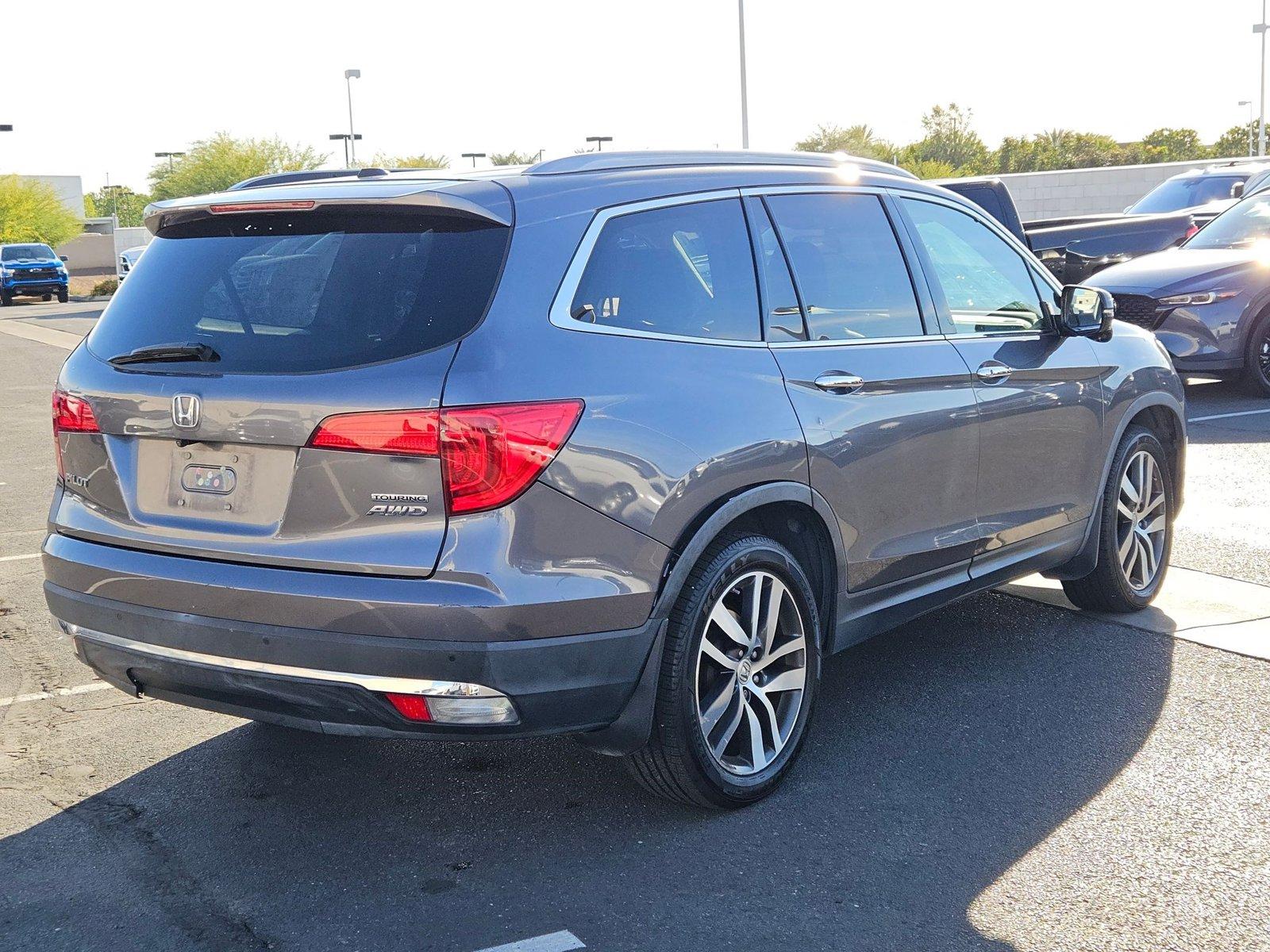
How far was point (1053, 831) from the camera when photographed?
398cm

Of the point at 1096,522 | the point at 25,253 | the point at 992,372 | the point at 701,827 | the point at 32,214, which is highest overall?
the point at 32,214

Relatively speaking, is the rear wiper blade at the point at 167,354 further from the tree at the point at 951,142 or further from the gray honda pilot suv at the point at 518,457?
the tree at the point at 951,142

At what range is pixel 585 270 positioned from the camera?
3.79m

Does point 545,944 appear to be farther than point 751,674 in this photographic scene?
No

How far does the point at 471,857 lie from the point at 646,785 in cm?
53

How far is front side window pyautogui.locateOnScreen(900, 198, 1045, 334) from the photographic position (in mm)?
5090

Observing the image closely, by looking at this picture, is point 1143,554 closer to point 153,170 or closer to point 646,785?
point 646,785

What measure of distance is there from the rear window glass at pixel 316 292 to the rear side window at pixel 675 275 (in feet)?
1.08

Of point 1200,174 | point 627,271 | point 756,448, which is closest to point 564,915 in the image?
point 756,448

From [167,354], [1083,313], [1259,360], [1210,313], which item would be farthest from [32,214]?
[167,354]

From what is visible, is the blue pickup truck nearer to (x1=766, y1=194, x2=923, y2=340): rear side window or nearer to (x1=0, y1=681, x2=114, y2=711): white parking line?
(x1=0, y1=681, x2=114, y2=711): white parking line

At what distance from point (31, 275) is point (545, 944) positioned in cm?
4939

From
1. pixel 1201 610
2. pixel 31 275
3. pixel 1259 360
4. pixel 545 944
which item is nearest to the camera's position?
pixel 545 944

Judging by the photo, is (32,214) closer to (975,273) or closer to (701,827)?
(975,273)
